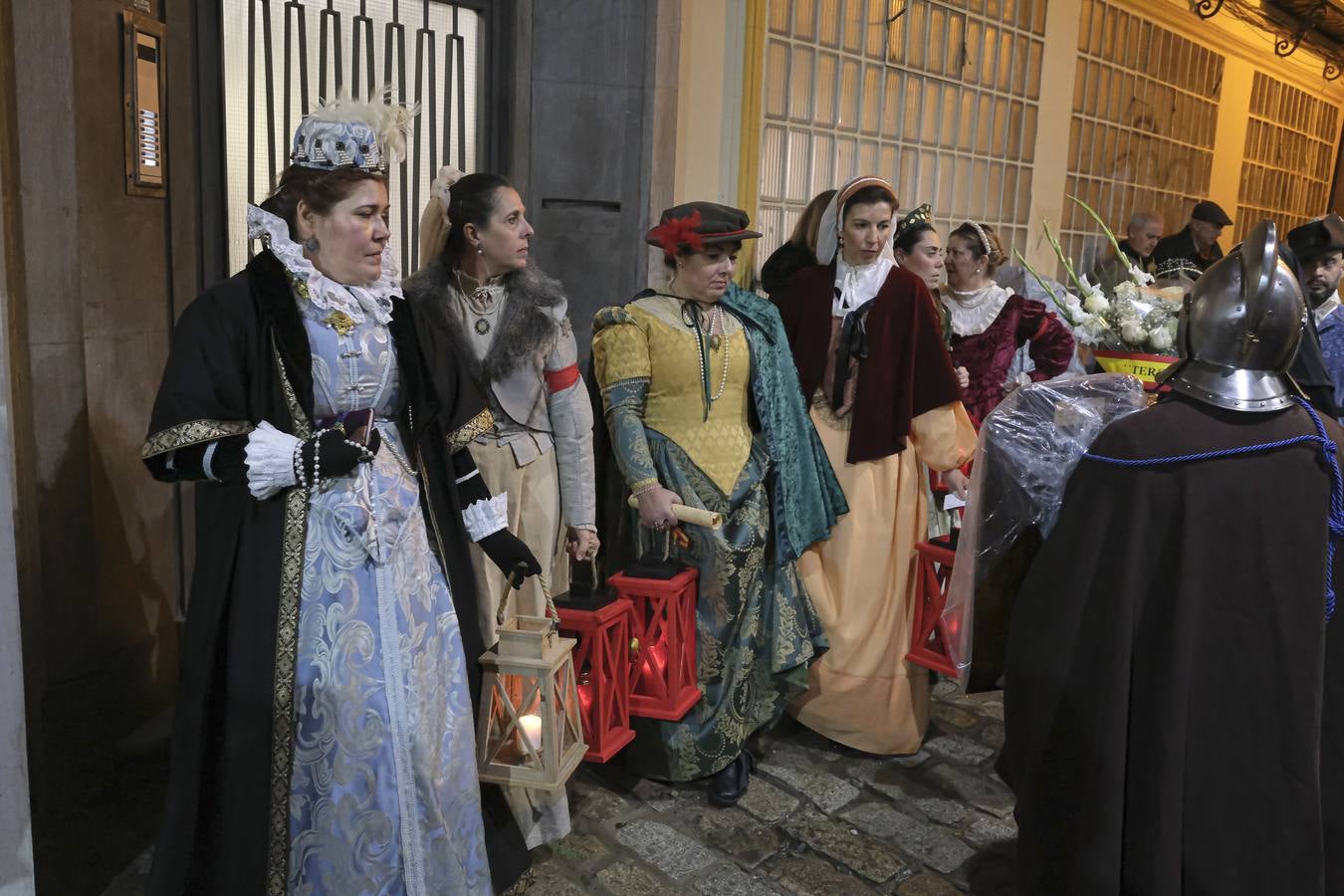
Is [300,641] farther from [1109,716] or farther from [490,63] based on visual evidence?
[490,63]

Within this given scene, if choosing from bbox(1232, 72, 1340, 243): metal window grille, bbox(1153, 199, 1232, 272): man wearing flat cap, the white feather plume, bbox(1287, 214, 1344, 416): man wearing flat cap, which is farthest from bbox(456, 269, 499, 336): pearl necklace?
bbox(1232, 72, 1340, 243): metal window grille

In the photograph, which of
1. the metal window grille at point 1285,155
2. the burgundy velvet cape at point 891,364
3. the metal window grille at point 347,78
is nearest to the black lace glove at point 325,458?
the metal window grille at point 347,78

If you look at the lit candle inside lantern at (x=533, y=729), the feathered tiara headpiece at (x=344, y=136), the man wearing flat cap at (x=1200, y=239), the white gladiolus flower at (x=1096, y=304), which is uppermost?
the man wearing flat cap at (x=1200, y=239)

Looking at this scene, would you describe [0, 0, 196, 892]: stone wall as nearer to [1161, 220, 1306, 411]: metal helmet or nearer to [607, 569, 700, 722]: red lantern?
[607, 569, 700, 722]: red lantern

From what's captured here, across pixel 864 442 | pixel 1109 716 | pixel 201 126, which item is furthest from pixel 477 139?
pixel 1109 716

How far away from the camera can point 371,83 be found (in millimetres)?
3924

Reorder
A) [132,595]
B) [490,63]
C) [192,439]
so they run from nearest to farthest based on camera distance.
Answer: [192,439]
[132,595]
[490,63]

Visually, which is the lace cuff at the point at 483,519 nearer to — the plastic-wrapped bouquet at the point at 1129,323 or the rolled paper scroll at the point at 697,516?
the rolled paper scroll at the point at 697,516

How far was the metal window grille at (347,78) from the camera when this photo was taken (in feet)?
11.7

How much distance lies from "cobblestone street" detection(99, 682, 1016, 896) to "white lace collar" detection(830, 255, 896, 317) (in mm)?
1510

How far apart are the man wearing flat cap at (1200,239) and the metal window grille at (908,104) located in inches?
45.9

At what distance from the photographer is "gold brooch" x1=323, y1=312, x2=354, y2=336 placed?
2197 millimetres

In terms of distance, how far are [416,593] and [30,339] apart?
54.3 inches

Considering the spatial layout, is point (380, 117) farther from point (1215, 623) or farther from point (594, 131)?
point (594, 131)
